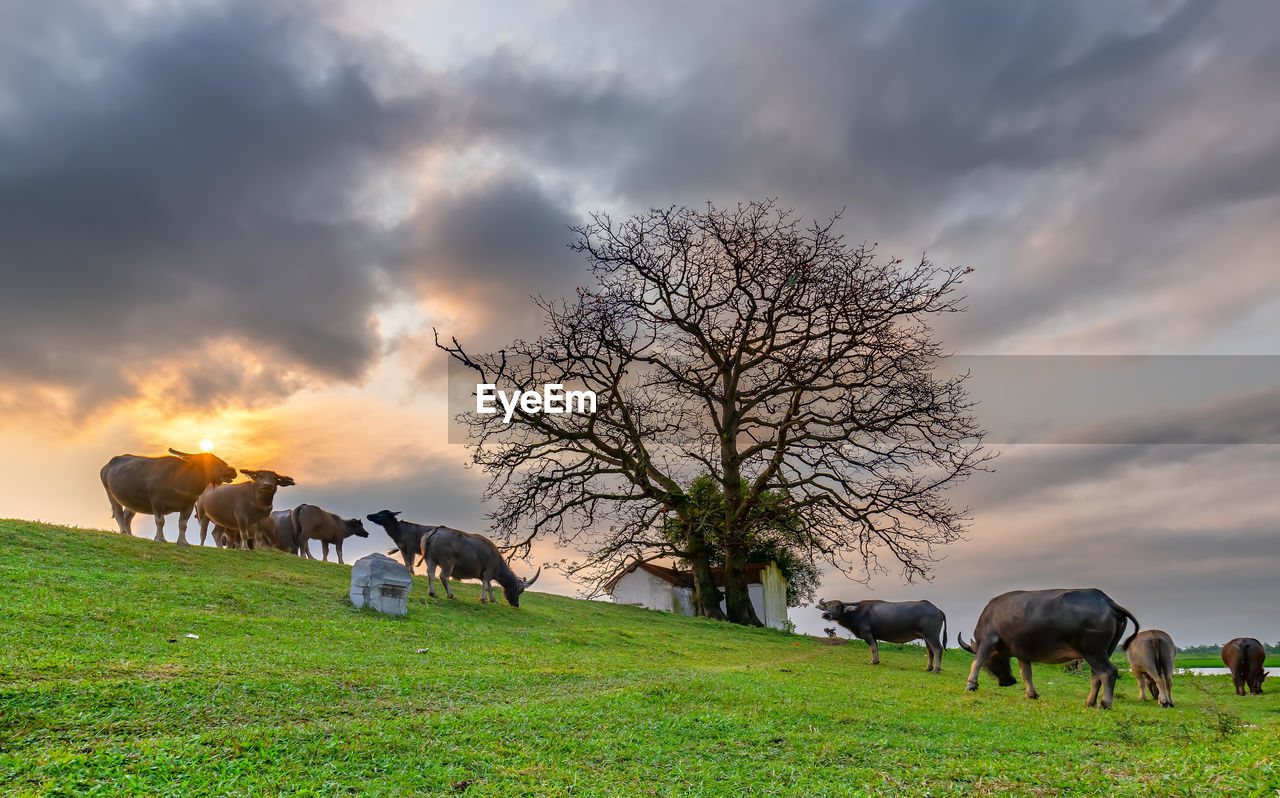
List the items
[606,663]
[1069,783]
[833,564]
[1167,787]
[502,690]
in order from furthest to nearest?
[833,564] < [606,663] < [502,690] < [1069,783] < [1167,787]

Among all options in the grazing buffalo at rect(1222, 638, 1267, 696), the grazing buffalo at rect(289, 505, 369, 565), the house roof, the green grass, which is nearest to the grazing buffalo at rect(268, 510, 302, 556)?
the grazing buffalo at rect(289, 505, 369, 565)

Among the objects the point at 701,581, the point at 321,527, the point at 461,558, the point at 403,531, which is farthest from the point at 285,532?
the point at 701,581

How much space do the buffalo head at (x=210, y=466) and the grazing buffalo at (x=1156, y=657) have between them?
24954 millimetres

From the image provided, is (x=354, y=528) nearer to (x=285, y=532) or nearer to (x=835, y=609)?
(x=285, y=532)

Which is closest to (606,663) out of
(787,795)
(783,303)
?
(787,795)

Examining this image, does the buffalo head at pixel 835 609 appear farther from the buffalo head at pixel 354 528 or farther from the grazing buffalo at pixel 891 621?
the buffalo head at pixel 354 528

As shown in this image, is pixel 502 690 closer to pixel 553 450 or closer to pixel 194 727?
Answer: pixel 194 727

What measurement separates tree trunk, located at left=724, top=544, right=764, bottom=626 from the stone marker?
18706mm

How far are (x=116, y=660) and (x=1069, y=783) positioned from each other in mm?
11112

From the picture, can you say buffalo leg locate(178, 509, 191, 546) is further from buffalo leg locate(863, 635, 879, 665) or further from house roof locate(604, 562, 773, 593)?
house roof locate(604, 562, 773, 593)

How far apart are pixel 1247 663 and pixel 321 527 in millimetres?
31490

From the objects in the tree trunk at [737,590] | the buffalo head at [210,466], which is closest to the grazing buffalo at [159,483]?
the buffalo head at [210,466]

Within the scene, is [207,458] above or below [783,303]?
below

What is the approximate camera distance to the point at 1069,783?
734cm
